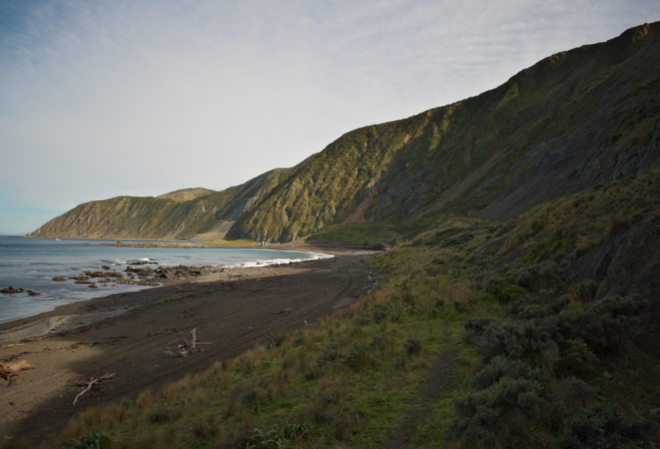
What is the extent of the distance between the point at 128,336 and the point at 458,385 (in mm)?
14661

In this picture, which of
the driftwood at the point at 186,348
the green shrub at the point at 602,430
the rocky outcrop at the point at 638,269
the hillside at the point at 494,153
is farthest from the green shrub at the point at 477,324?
the hillside at the point at 494,153

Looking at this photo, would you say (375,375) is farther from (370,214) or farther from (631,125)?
(370,214)

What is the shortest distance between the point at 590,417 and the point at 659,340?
2.04 meters

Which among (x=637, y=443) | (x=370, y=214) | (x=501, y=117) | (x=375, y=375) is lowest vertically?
(x=375, y=375)

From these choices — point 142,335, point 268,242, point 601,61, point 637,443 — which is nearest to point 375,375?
point 637,443

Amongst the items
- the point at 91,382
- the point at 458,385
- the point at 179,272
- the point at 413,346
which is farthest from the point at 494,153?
the point at 91,382

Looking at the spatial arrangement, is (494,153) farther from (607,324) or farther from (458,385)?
(458,385)

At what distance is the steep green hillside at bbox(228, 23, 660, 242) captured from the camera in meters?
33.2

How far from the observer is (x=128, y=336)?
46.0ft

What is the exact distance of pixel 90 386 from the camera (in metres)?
9.15

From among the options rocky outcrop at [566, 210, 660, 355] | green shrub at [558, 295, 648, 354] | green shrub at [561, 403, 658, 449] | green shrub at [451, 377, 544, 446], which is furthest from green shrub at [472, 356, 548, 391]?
A: rocky outcrop at [566, 210, 660, 355]

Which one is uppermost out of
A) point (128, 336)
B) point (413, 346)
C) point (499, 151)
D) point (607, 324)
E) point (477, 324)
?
point (499, 151)

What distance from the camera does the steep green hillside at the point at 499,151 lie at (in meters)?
33.2

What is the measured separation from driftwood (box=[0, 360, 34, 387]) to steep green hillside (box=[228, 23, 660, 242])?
30.6 meters
